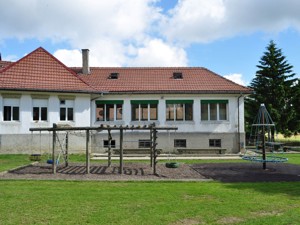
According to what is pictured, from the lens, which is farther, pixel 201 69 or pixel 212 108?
pixel 201 69

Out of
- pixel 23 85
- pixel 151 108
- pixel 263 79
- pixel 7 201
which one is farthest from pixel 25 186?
pixel 263 79

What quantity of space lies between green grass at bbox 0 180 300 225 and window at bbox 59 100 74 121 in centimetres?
1465

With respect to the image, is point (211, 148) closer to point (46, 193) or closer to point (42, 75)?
point (42, 75)

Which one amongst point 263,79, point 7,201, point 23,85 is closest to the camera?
point 7,201

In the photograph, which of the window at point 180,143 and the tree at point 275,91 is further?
the tree at point 275,91

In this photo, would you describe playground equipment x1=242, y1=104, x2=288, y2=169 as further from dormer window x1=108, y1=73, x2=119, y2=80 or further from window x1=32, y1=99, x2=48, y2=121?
window x1=32, y1=99, x2=48, y2=121

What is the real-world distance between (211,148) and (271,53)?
21.5 m

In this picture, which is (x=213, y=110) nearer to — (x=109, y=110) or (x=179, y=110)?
(x=179, y=110)

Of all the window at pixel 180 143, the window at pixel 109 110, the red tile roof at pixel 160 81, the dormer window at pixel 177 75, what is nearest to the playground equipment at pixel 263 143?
the window at pixel 180 143

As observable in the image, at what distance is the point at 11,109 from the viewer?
25594mm

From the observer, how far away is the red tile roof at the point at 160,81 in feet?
94.0

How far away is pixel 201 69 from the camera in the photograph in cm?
3341

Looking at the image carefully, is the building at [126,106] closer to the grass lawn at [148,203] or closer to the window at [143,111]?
the window at [143,111]

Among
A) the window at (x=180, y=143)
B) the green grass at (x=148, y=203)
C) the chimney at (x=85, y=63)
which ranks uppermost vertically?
the chimney at (x=85, y=63)
